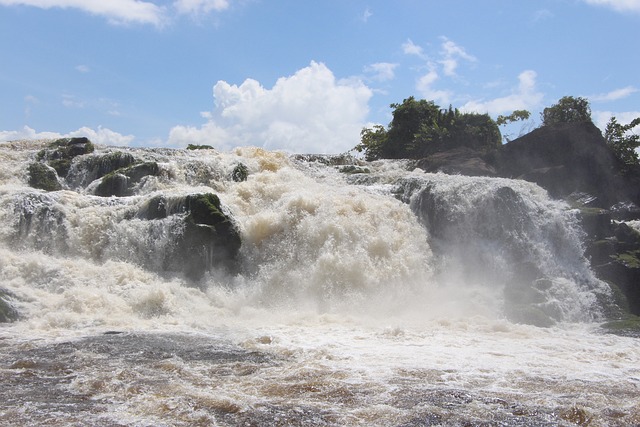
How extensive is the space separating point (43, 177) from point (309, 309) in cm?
1095

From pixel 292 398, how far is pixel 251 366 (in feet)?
5.01

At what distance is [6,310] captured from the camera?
10883 mm

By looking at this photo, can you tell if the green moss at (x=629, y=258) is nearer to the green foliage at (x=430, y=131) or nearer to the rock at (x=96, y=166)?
the rock at (x=96, y=166)

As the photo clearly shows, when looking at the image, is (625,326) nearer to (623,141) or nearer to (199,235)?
(199,235)

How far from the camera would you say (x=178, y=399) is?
22.6ft

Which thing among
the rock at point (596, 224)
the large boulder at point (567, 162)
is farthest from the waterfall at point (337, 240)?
the large boulder at point (567, 162)

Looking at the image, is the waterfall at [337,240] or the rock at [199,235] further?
the rock at [199,235]

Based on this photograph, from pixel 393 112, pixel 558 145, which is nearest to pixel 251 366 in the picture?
pixel 558 145

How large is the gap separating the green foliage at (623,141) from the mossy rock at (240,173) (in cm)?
1760

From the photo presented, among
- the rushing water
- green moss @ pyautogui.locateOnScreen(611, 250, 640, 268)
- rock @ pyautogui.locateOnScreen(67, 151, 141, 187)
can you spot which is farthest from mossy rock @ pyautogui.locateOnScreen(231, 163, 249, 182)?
green moss @ pyautogui.locateOnScreen(611, 250, 640, 268)

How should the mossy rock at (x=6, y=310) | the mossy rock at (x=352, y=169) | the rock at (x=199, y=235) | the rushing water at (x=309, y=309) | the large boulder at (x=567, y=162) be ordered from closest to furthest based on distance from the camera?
the rushing water at (x=309, y=309) → the mossy rock at (x=6, y=310) → the rock at (x=199, y=235) → the large boulder at (x=567, y=162) → the mossy rock at (x=352, y=169)

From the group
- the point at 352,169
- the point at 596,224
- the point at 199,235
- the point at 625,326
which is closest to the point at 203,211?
the point at 199,235

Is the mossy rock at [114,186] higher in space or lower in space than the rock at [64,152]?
lower

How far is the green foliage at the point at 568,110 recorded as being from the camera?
3111 cm
